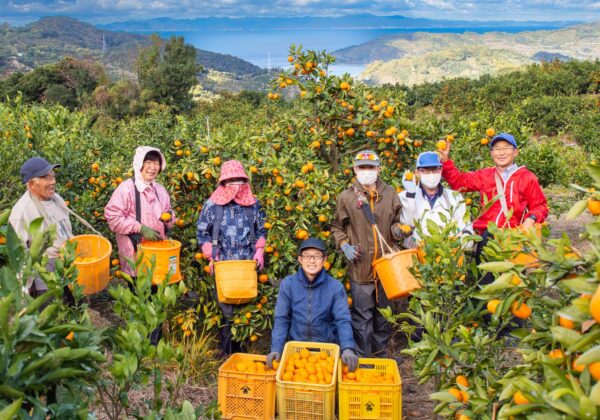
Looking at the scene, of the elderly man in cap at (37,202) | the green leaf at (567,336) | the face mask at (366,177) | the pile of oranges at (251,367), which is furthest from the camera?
the face mask at (366,177)

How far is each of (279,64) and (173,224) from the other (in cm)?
158

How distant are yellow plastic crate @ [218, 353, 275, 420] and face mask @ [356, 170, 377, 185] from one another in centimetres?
146

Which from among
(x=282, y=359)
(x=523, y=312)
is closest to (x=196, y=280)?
(x=282, y=359)

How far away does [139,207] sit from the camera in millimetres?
Result: 3969

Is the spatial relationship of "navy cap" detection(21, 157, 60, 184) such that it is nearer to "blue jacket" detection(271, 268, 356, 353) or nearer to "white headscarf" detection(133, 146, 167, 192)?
"white headscarf" detection(133, 146, 167, 192)

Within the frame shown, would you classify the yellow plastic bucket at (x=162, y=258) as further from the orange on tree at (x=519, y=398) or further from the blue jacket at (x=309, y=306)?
the orange on tree at (x=519, y=398)

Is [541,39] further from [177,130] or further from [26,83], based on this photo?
[177,130]

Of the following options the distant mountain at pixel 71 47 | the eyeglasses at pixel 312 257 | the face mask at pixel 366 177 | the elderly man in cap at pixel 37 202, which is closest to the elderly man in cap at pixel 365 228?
the face mask at pixel 366 177

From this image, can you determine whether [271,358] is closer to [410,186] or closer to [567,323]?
[410,186]

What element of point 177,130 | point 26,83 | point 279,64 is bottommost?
point 26,83

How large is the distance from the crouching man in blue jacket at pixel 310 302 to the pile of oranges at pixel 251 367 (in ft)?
0.60

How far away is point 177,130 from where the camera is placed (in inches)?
217

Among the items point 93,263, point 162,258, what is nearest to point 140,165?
point 162,258

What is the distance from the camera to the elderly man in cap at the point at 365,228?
3.95 metres
